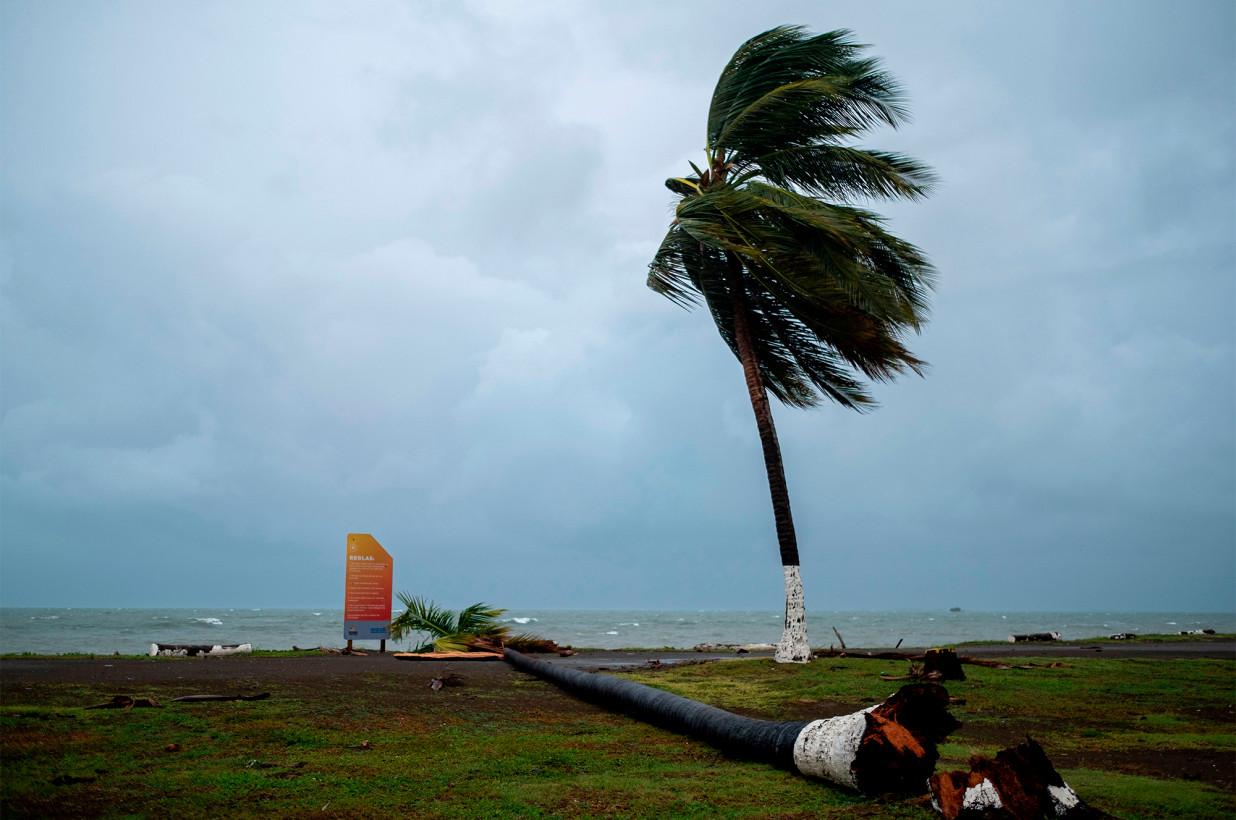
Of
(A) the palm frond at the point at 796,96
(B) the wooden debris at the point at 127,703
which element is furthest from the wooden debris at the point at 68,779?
(A) the palm frond at the point at 796,96

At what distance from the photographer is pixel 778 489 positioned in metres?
11.2

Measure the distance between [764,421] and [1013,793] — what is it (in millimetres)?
8567

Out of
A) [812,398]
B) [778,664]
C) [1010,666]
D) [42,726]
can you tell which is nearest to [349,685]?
[42,726]

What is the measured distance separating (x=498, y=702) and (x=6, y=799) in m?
4.04

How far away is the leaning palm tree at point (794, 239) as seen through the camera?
11016 mm

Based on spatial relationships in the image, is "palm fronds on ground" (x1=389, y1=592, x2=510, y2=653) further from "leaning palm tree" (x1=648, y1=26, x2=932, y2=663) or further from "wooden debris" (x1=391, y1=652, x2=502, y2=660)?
"leaning palm tree" (x1=648, y1=26, x2=932, y2=663)

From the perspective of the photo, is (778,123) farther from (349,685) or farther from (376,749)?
(376,749)

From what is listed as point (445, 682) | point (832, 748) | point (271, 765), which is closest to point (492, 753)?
→ point (271, 765)

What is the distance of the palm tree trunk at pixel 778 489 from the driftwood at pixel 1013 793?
702 cm

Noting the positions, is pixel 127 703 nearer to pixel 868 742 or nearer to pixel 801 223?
pixel 868 742

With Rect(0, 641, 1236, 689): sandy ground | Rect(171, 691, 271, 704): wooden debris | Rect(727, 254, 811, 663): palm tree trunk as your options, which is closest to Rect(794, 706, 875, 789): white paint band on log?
Rect(171, 691, 271, 704): wooden debris

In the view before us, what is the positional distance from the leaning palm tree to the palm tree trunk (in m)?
0.02

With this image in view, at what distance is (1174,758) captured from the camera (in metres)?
4.63

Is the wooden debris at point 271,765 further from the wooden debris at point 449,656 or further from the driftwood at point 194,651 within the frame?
the driftwood at point 194,651
